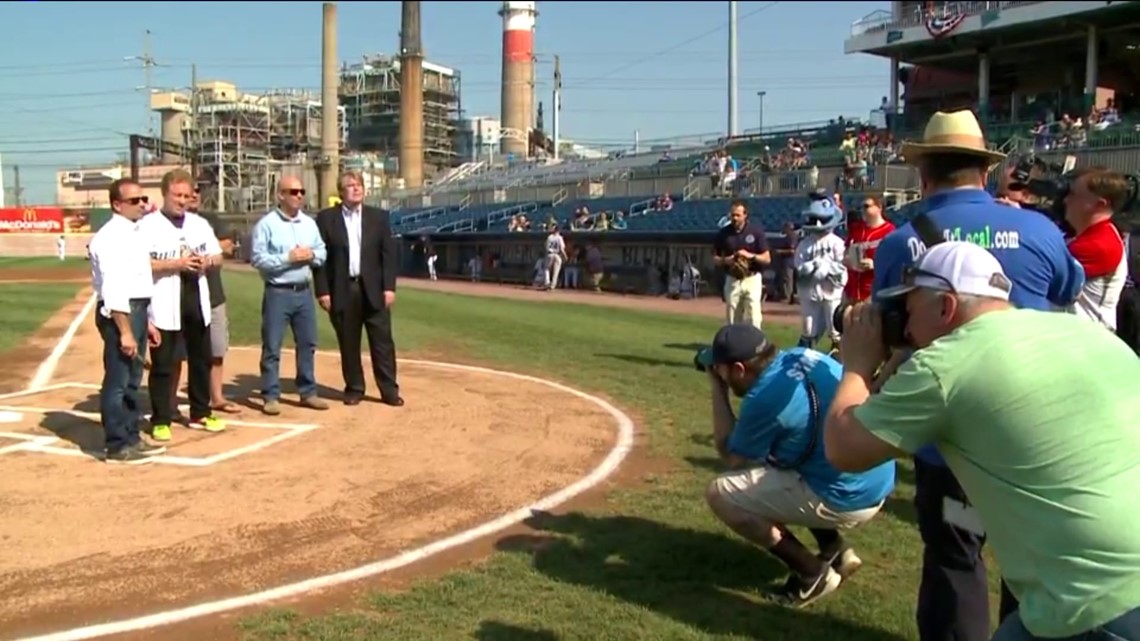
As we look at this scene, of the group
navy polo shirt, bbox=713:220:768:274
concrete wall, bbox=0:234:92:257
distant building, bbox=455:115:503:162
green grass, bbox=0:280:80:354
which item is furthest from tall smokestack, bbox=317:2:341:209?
navy polo shirt, bbox=713:220:768:274

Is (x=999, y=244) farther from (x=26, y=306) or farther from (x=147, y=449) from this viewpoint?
(x=26, y=306)

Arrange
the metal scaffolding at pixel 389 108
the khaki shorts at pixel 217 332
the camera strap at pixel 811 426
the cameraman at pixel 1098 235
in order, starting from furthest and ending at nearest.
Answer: the metal scaffolding at pixel 389 108 → the khaki shorts at pixel 217 332 → the cameraman at pixel 1098 235 → the camera strap at pixel 811 426

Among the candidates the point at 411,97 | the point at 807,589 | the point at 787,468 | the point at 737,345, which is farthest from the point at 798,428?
the point at 411,97

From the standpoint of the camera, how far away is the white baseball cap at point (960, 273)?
7.70 ft

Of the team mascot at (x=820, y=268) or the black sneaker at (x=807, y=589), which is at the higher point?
the team mascot at (x=820, y=268)

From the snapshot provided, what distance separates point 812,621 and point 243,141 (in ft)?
295

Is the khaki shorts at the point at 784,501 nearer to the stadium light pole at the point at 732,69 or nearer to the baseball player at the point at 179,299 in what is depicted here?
the baseball player at the point at 179,299

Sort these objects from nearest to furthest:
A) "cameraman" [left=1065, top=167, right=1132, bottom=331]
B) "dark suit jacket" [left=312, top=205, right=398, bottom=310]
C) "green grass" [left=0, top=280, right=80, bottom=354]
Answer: "cameraman" [left=1065, top=167, right=1132, bottom=331]
"dark suit jacket" [left=312, top=205, right=398, bottom=310]
"green grass" [left=0, top=280, right=80, bottom=354]

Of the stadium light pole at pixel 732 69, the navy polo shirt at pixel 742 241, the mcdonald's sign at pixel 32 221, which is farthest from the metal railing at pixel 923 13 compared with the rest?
the mcdonald's sign at pixel 32 221

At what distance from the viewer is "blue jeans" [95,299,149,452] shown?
256 inches

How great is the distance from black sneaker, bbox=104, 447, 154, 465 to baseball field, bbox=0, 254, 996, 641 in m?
0.12

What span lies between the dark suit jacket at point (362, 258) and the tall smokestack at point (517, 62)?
74749mm

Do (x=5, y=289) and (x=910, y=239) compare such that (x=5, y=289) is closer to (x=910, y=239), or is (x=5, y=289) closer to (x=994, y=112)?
(x=910, y=239)

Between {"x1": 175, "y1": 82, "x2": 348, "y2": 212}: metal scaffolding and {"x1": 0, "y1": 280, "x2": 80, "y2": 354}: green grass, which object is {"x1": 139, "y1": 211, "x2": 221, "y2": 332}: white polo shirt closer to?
{"x1": 0, "y1": 280, "x2": 80, "y2": 354}: green grass
